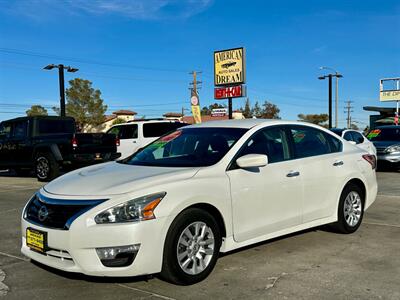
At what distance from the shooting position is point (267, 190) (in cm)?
486

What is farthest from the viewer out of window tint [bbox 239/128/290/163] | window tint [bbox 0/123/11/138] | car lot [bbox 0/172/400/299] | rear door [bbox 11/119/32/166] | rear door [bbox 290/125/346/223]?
window tint [bbox 0/123/11/138]

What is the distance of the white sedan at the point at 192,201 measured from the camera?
3834 millimetres

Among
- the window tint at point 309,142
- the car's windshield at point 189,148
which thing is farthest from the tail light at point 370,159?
the car's windshield at point 189,148

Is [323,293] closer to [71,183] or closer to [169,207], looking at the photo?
[169,207]

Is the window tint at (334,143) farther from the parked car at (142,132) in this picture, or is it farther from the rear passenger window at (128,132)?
the rear passenger window at (128,132)

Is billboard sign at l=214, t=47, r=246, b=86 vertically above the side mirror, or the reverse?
billboard sign at l=214, t=47, r=246, b=86

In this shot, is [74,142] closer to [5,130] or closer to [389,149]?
[5,130]

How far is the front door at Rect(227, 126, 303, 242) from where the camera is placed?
182 inches

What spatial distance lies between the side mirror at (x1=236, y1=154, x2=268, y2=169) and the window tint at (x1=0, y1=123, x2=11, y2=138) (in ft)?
39.0

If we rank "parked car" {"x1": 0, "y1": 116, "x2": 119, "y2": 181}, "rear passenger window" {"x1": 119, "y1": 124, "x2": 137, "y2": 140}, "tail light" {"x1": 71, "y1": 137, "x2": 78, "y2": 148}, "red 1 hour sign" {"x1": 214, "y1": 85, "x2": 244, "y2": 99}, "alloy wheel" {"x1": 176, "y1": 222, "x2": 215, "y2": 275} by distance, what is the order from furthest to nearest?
1. "red 1 hour sign" {"x1": 214, "y1": 85, "x2": 244, "y2": 99}
2. "rear passenger window" {"x1": 119, "y1": 124, "x2": 137, "y2": 140}
3. "parked car" {"x1": 0, "y1": 116, "x2": 119, "y2": 181}
4. "tail light" {"x1": 71, "y1": 137, "x2": 78, "y2": 148}
5. "alloy wheel" {"x1": 176, "y1": 222, "x2": 215, "y2": 275}

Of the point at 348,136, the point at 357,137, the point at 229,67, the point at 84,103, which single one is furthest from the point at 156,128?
the point at 84,103

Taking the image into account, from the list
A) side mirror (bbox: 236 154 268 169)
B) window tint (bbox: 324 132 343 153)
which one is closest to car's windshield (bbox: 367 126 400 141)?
window tint (bbox: 324 132 343 153)

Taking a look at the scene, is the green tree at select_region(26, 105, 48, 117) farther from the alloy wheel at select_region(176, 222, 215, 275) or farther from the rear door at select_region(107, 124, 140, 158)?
the alloy wheel at select_region(176, 222, 215, 275)

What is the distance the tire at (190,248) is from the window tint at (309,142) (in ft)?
5.60
